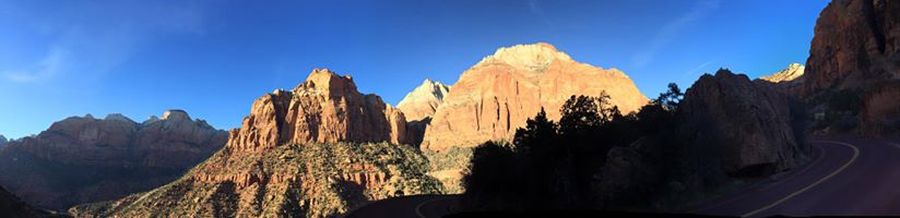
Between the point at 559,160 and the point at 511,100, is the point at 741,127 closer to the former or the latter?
the point at 559,160

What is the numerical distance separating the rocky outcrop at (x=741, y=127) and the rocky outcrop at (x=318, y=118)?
377ft

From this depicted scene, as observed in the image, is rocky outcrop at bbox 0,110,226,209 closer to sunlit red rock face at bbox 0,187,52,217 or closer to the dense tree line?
sunlit red rock face at bbox 0,187,52,217

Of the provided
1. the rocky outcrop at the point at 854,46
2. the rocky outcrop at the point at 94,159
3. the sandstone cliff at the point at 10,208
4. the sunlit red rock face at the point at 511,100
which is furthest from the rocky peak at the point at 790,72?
the rocky outcrop at the point at 94,159

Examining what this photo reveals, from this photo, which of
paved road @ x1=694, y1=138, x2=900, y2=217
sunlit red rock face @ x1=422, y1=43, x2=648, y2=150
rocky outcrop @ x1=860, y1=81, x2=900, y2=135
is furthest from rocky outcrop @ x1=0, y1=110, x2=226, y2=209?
rocky outcrop @ x1=860, y1=81, x2=900, y2=135

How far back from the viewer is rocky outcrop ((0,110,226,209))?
135625 millimetres

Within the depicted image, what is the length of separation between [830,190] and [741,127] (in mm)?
5619

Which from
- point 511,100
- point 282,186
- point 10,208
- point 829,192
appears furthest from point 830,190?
point 511,100

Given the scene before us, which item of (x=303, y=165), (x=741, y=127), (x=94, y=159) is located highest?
(x=94, y=159)

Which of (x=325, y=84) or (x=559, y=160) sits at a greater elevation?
(x=325, y=84)

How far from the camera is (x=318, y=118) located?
137 meters

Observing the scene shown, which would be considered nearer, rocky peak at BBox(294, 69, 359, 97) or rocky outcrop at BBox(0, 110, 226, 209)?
rocky outcrop at BBox(0, 110, 226, 209)

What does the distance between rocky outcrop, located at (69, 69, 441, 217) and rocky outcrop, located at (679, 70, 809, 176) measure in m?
46.2

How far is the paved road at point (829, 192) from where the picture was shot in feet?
46.7

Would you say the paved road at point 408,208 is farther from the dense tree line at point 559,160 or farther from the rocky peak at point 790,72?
the rocky peak at point 790,72
